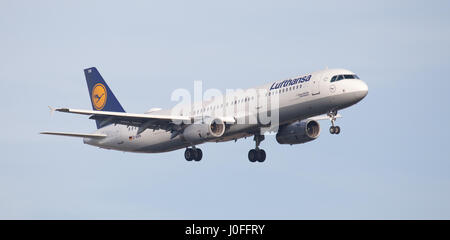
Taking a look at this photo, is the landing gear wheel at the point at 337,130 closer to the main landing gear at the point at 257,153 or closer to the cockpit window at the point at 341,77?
the cockpit window at the point at 341,77

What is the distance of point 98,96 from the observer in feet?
255

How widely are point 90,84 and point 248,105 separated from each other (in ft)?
66.6

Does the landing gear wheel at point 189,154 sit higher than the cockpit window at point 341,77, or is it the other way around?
the cockpit window at point 341,77

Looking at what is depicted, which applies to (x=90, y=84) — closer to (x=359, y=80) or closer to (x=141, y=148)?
(x=141, y=148)

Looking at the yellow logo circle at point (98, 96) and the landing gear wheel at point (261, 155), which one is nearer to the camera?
the landing gear wheel at point (261, 155)

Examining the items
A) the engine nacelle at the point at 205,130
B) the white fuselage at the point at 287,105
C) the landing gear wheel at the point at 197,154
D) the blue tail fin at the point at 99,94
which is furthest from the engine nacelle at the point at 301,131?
the blue tail fin at the point at 99,94

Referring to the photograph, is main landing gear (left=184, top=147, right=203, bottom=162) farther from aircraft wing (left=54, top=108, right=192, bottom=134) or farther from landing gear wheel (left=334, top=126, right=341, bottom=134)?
landing gear wheel (left=334, top=126, right=341, bottom=134)

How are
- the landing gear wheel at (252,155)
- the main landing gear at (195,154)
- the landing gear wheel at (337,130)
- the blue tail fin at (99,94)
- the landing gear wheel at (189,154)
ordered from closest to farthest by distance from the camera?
the landing gear wheel at (337,130), the main landing gear at (195,154), the landing gear wheel at (189,154), the landing gear wheel at (252,155), the blue tail fin at (99,94)

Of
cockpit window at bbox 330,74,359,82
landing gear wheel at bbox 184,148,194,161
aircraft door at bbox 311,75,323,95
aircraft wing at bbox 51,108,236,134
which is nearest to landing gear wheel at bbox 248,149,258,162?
landing gear wheel at bbox 184,148,194,161

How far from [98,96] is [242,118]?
18.3m

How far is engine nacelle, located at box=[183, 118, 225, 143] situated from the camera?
2520 inches

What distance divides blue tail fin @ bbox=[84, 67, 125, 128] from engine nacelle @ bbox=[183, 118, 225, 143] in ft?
39.5

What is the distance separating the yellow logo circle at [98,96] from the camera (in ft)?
253

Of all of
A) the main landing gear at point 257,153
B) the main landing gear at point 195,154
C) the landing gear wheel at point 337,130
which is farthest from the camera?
the main landing gear at point 257,153
